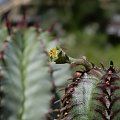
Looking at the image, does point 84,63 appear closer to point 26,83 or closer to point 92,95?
point 92,95

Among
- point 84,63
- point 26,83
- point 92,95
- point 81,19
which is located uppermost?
point 81,19

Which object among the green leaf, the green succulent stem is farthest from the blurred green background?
the green succulent stem

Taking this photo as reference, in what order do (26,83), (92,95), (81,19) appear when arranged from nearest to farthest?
(92,95)
(26,83)
(81,19)

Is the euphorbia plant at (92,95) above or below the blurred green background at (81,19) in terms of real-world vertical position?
below

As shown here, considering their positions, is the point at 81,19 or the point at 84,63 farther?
the point at 81,19

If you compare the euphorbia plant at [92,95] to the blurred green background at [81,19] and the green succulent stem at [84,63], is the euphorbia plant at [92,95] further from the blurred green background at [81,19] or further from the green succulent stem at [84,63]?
the blurred green background at [81,19]

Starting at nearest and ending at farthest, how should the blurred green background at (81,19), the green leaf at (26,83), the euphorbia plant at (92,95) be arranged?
the euphorbia plant at (92,95)
the green leaf at (26,83)
the blurred green background at (81,19)

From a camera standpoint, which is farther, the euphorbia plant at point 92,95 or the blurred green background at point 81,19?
the blurred green background at point 81,19

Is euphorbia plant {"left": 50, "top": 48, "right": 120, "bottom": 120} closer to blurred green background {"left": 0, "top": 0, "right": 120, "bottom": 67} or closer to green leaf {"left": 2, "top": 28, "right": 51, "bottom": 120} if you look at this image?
green leaf {"left": 2, "top": 28, "right": 51, "bottom": 120}

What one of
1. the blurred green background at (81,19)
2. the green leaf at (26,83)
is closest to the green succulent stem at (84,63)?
the green leaf at (26,83)

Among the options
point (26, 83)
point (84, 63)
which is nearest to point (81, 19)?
point (26, 83)

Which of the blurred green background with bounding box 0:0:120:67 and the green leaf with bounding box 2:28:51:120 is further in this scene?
the blurred green background with bounding box 0:0:120:67

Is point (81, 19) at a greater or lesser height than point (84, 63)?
greater

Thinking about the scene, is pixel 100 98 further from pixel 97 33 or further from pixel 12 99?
pixel 97 33
